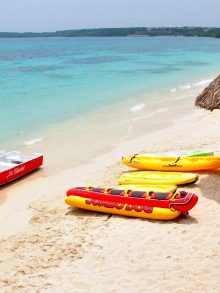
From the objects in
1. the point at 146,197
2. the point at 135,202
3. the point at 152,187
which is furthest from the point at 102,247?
the point at 152,187

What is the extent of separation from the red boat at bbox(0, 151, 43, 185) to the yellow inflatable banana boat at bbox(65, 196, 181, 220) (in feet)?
7.39

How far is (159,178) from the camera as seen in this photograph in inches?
337

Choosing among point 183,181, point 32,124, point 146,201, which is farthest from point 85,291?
point 32,124

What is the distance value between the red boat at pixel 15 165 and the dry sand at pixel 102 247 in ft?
1.45

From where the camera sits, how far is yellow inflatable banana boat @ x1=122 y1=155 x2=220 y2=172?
901 cm

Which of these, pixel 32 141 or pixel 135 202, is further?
pixel 32 141

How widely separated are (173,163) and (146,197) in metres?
2.32

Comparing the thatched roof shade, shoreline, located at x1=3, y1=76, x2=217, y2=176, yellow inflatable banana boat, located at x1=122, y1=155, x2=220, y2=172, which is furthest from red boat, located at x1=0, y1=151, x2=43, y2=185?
the thatched roof shade

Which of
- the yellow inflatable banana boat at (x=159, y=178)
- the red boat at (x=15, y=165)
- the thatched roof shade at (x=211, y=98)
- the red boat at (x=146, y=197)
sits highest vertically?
the thatched roof shade at (x=211, y=98)

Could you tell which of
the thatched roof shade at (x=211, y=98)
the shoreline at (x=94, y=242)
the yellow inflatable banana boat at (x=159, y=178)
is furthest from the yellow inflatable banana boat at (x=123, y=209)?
the thatched roof shade at (x=211, y=98)

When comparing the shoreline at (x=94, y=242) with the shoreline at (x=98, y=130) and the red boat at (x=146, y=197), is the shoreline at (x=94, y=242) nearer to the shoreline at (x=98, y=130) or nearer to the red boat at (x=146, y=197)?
the red boat at (x=146, y=197)

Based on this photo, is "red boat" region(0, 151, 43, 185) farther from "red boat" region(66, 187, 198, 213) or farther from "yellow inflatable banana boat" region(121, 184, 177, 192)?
"yellow inflatable banana boat" region(121, 184, 177, 192)

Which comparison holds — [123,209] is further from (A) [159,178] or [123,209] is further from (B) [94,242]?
(A) [159,178]

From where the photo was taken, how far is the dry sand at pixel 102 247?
522 centimetres
